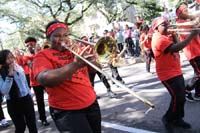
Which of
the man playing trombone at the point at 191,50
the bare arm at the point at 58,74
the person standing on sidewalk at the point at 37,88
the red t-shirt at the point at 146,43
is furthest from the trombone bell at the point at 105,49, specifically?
the red t-shirt at the point at 146,43

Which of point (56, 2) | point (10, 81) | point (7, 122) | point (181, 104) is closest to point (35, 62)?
point (10, 81)

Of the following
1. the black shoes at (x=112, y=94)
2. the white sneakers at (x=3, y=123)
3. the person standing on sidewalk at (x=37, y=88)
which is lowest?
the white sneakers at (x=3, y=123)

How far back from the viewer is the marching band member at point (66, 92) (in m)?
3.65

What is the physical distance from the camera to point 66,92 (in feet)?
12.1

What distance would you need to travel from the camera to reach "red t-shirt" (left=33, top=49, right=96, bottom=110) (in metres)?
3.68

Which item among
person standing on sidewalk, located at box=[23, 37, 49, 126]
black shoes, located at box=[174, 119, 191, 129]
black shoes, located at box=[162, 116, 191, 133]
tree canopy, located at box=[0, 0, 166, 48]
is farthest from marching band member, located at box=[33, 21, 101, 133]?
tree canopy, located at box=[0, 0, 166, 48]

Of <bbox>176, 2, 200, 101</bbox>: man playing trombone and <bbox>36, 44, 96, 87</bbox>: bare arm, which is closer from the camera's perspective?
<bbox>36, 44, 96, 87</bbox>: bare arm

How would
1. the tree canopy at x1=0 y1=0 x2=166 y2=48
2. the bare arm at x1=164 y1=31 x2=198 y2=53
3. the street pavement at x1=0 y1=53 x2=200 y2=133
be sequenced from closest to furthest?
the bare arm at x1=164 y1=31 x2=198 y2=53
the street pavement at x1=0 y1=53 x2=200 y2=133
the tree canopy at x1=0 y1=0 x2=166 y2=48

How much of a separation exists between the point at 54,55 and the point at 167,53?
6.92 ft

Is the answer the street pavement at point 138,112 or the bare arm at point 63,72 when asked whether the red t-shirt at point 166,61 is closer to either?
the street pavement at point 138,112

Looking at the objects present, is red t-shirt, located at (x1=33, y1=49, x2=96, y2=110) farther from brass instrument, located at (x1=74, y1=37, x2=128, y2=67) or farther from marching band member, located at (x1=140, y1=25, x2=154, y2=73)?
marching band member, located at (x1=140, y1=25, x2=154, y2=73)

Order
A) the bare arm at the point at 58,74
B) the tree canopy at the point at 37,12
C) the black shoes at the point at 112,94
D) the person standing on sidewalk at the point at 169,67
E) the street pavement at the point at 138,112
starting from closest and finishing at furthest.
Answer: the bare arm at the point at 58,74, the person standing on sidewalk at the point at 169,67, the street pavement at the point at 138,112, the black shoes at the point at 112,94, the tree canopy at the point at 37,12

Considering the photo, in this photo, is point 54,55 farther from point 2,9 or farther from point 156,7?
point 156,7

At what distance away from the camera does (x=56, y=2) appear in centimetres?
3145
